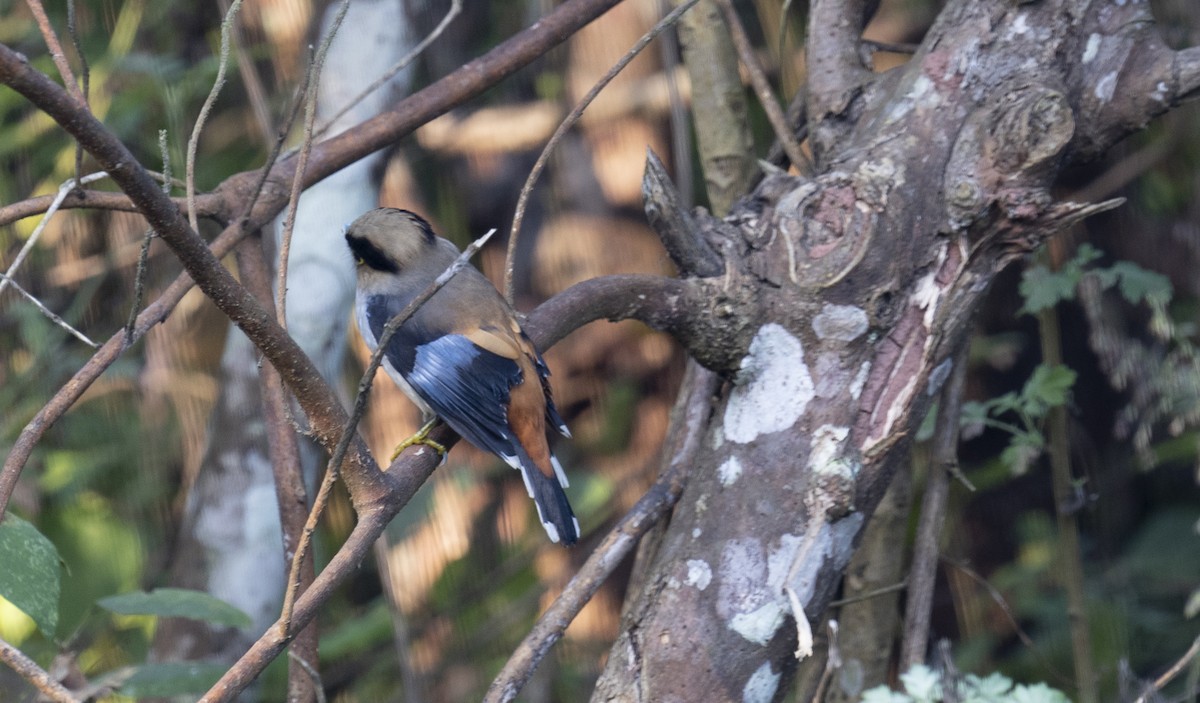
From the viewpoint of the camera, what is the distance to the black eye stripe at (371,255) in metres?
2.80

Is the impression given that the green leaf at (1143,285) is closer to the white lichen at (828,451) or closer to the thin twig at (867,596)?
the thin twig at (867,596)

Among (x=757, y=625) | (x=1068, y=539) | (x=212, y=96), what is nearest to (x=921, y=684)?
(x=757, y=625)

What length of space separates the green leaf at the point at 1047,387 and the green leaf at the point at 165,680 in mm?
2039

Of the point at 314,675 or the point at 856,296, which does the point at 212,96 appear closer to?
the point at 314,675

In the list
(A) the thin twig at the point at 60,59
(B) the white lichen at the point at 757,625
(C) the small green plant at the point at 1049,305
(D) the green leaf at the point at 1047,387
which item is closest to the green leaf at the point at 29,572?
(A) the thin twig at the point at 60,59

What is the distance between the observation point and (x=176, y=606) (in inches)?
90.4

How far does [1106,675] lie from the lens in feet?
11.9

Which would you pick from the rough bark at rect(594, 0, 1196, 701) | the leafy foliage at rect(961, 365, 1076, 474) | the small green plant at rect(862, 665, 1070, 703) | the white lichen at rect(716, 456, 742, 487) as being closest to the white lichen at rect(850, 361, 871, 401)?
the rough bark at rect(594, 0, 1196, 701)

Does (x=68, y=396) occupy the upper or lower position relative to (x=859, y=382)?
upper

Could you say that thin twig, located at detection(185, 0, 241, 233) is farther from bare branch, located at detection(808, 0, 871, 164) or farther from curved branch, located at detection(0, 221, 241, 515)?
bare branch, located at detection(808, 0, 871, 164)

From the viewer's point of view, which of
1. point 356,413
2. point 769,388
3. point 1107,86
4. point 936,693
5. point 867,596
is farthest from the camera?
point 867,596

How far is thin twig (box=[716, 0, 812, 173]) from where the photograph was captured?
9.00ft

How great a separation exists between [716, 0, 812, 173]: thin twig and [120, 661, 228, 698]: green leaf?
1.81m

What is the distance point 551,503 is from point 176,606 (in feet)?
2.64
